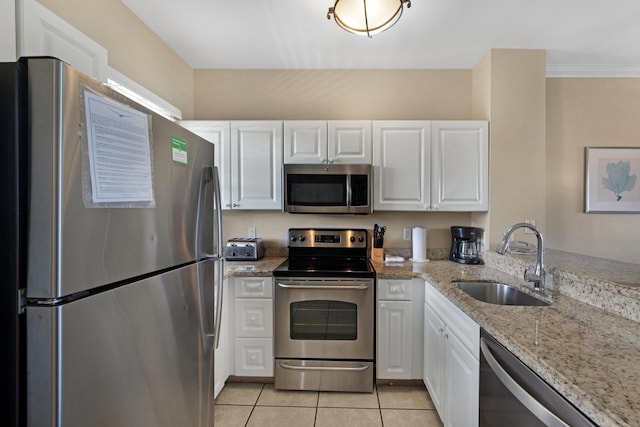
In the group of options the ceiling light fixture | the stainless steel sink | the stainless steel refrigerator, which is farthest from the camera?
the stainless steel sink

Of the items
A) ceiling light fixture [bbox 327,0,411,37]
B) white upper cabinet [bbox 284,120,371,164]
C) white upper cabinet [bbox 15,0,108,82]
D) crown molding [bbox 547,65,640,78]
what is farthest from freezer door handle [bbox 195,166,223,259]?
crown molding [bbox 547,65,640,78]

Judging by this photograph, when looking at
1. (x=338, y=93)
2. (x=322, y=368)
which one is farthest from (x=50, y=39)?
(x=322, y=368)

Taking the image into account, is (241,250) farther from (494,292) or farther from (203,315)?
(494,292)

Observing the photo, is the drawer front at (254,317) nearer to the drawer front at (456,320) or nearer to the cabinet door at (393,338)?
the cabinet door at (393,338)

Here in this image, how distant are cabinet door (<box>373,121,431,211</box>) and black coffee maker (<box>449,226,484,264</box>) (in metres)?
0.37

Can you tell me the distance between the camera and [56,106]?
701 millimetres

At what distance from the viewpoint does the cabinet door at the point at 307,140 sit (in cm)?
258

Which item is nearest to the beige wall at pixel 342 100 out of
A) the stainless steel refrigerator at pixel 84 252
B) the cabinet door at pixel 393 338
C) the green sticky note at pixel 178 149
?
the cabinet door at pixel 393 338

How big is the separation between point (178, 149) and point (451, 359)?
68.5 inches

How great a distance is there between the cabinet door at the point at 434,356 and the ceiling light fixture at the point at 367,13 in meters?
1.79

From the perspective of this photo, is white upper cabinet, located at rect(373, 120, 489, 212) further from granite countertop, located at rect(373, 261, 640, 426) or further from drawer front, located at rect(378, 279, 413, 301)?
granite countertop, located at rect(373, 261, 640, 426)

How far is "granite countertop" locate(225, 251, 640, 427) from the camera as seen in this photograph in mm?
769

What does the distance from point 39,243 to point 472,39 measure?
283cm

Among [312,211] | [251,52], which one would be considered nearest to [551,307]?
[312,211]
